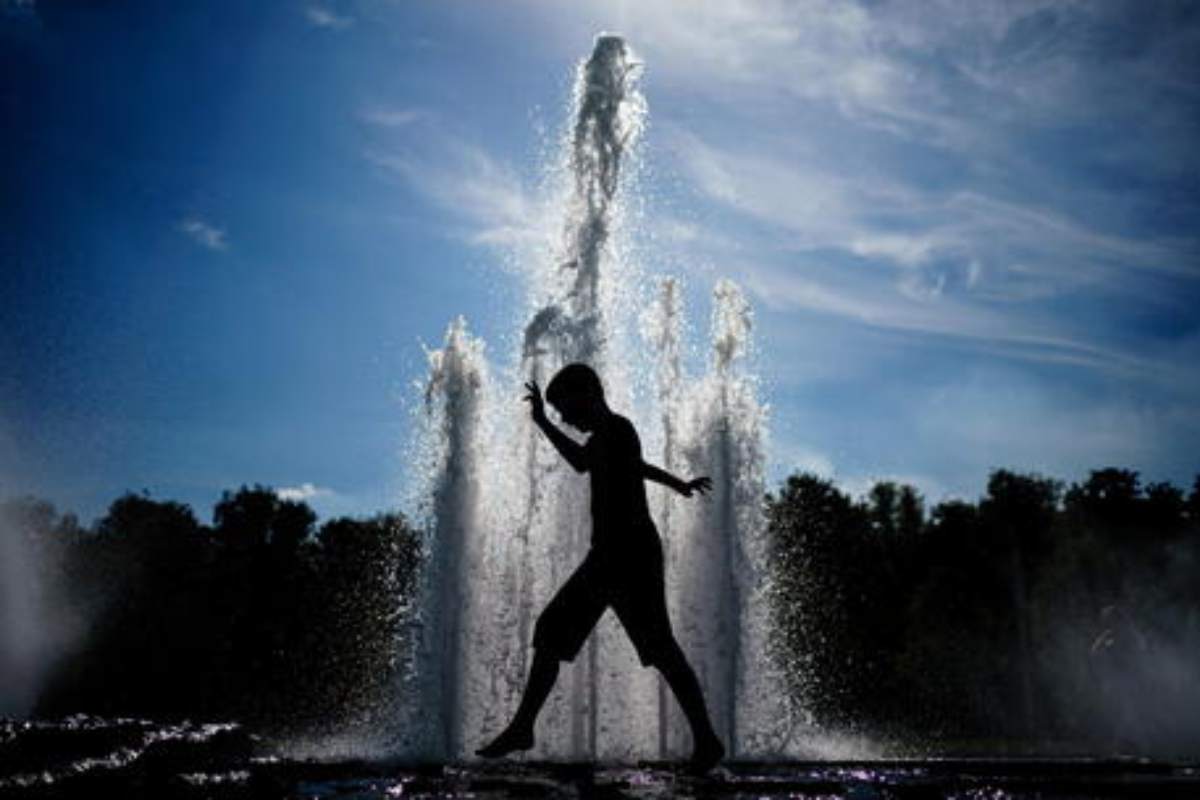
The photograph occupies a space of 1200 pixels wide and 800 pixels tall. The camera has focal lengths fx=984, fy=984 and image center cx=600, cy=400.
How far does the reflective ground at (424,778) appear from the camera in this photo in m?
4.21

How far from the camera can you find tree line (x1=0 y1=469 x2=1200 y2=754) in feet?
137

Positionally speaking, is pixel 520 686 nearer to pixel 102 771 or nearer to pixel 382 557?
pixel 102 771

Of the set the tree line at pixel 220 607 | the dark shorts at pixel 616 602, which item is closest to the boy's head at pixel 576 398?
the dark shorts at pixel 616 602

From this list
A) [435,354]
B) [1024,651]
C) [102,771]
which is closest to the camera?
[102,771]

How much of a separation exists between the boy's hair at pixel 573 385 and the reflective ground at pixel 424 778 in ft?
6.62

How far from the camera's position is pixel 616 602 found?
521cm

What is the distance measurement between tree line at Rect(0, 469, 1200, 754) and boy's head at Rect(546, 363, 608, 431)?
3477cm

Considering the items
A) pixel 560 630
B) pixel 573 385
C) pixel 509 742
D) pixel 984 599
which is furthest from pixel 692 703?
pixel 984 599

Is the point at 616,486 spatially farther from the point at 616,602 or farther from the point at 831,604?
the point at 831,604

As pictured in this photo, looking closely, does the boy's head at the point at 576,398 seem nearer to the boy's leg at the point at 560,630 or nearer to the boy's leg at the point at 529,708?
the boy's leg at the point at 560,630

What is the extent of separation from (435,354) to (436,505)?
3.26 m

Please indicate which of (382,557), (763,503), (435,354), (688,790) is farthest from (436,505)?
(382,557)

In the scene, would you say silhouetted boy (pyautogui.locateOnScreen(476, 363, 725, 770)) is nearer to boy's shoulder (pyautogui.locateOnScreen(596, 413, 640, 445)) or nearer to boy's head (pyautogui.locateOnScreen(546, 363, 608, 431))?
boy's shoulder (pyautogui.locateOnScreen(596, 413, 640, 445))

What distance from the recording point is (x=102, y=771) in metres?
4.33
